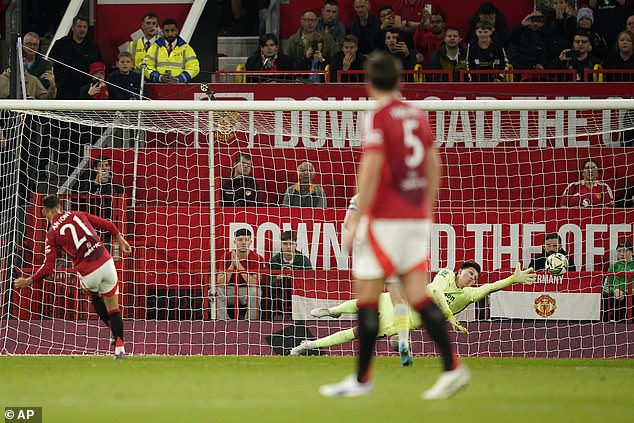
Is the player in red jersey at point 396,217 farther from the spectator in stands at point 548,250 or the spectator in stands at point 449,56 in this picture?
the spectator in stands at point 449,56

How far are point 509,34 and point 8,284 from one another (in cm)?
823

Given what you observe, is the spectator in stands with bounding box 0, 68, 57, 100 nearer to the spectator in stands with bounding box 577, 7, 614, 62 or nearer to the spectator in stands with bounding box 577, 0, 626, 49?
the spectator in stands with bounding box 577, 7, 614, 62

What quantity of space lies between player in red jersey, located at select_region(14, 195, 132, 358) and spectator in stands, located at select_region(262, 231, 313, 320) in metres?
2.45

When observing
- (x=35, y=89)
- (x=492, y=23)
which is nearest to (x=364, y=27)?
(x=492, y=23)

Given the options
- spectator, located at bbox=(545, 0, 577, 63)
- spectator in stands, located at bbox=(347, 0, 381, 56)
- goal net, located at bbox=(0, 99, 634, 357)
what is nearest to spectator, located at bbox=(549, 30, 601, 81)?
spectator, located at bbox=(545, 0, 577, 63)

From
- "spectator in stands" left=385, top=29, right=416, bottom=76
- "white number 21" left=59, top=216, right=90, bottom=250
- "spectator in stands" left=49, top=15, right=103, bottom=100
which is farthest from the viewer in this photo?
"spectator in stands" left=49, top=15, right=103, bottom=100

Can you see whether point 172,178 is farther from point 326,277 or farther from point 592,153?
point 592,153

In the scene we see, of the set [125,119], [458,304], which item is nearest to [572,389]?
[458,304]

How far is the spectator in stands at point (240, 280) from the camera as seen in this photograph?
45.7 ft

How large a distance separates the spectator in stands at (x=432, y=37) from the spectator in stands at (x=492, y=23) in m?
0.46

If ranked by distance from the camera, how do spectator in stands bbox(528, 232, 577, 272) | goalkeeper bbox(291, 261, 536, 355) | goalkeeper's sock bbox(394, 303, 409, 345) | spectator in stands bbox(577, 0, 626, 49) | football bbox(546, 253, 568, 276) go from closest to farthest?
goalkeeper's sock bbox(394, 303, 409, 345) < goalkeeper bbox(291, 261, 536, 355) < football bbox(546, 253, 568, 276) < spectator in stands bbox(528, 232, 577, 272) < spectator in stands bbox(577, 0, 626, 49)

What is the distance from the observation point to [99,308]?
12.4 m

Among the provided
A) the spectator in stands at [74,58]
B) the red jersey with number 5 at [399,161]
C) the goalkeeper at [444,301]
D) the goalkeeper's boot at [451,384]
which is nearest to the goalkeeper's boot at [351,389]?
the goalkeeper's boot at [451,384]

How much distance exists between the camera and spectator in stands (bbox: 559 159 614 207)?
561 inches
